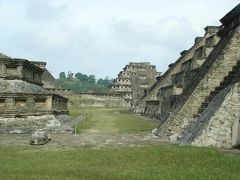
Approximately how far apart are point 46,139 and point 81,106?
45.3 m

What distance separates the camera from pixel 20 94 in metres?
21.8

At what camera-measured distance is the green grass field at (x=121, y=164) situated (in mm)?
8227

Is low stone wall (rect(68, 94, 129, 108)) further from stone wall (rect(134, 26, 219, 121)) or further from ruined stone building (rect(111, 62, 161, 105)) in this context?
stone wall (rect(134, 26, 219, 121))

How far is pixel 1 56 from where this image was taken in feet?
81.0

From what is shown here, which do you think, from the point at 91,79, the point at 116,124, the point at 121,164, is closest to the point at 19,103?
the point at 116,124

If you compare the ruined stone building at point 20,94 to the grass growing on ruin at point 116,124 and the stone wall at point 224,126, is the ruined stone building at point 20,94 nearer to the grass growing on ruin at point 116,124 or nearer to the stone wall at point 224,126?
the grass growing on ruin at point 116,124

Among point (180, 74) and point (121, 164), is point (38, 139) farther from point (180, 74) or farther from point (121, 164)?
point (180, 74)

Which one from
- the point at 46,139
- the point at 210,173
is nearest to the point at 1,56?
the point at 46,139

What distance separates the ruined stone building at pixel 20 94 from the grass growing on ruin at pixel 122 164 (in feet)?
31.7

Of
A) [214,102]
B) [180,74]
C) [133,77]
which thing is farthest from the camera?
[133,77]

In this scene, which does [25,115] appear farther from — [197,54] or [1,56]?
[197,54]

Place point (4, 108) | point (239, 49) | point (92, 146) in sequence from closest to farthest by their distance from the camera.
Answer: point (92, 146)
point (239, 49)
point (4, 108)

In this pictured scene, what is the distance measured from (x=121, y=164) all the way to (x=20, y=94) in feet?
44.3

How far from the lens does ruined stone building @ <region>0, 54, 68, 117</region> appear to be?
21516mm
